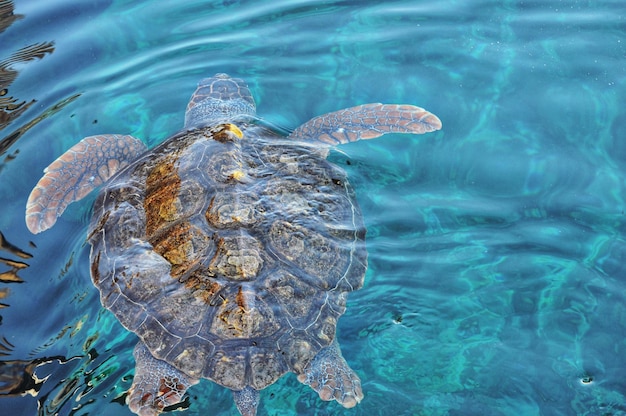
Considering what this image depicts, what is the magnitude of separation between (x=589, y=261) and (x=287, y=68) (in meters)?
3.57

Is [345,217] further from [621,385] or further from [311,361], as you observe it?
[621,385]

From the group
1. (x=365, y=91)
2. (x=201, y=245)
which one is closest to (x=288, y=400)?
(x=201, y=245)

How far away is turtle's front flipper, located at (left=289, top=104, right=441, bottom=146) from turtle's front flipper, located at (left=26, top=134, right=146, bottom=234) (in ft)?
5.22

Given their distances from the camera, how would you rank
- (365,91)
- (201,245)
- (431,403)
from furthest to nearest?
1. (365,91)
2. (201,245)
3. (431,403)

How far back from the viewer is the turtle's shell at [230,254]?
3.54 meters

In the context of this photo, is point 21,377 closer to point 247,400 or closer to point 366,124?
point 247,400

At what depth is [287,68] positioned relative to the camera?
618 centimetres

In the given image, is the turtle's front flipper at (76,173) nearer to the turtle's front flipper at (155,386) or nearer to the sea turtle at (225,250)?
the sea turtle at (225,250)

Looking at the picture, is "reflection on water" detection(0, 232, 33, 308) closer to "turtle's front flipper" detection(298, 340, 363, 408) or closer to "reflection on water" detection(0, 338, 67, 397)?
"reflection on water" detection(0, 338, 67, 397)

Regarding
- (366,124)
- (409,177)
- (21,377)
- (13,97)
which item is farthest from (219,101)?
(21,377)

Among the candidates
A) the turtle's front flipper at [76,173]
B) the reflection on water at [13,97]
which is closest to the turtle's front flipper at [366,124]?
the turtle's front flipper at [76,173]

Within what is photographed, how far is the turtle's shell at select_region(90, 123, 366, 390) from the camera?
3.54 meters

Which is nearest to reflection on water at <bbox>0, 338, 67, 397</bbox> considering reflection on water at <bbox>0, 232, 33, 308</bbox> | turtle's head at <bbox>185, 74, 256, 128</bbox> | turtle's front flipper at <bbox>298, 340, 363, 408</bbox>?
reflection on water at <bbox>0, 232, 33, 308</bbox>

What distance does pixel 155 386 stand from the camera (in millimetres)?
3518
